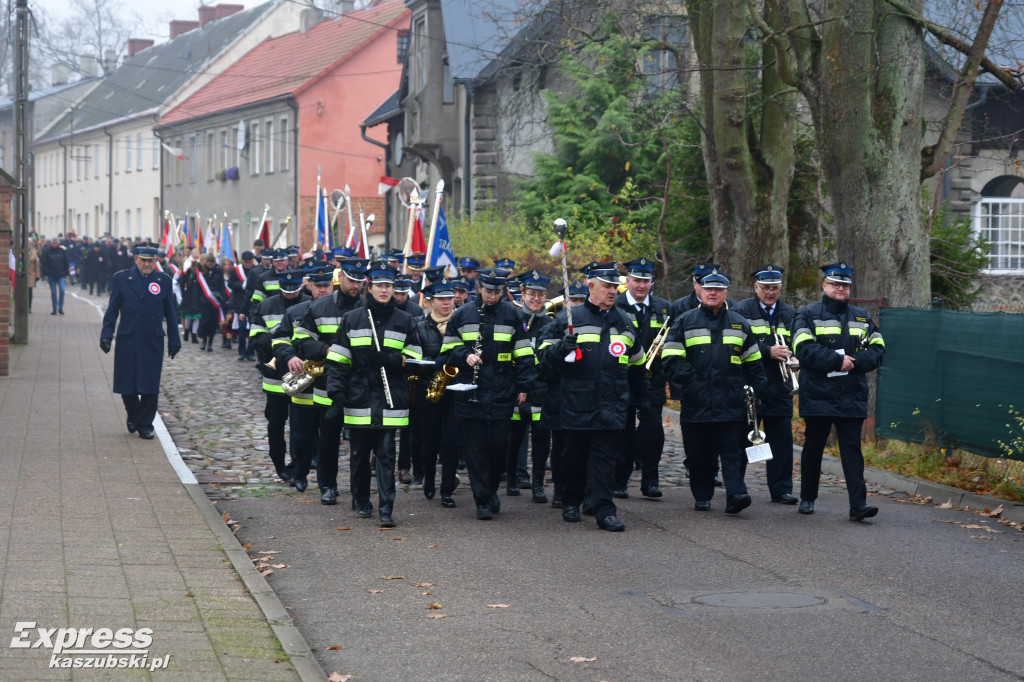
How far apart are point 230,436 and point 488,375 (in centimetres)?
555

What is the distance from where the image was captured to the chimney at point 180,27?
78.9 metres

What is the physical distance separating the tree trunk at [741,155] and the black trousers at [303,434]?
8.93 meters

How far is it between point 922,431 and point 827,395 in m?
3.09

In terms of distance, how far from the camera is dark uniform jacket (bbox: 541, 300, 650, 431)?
10586mm

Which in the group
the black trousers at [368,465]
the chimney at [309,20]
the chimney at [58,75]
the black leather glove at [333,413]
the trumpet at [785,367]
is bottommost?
the black trousers at [368,465]

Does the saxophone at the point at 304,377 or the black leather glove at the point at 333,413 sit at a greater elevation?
the saxophone at the point at 304,377

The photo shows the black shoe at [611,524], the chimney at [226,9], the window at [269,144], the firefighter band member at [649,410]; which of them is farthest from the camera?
the chimney at [226,9]

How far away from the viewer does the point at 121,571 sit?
8.32 meters

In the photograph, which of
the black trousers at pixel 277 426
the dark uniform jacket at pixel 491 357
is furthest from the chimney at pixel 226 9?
the dark uniform jacket at pixel 491 357

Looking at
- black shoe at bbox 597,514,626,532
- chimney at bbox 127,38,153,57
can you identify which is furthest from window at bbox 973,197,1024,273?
chimney at bbox 127,38,153,57

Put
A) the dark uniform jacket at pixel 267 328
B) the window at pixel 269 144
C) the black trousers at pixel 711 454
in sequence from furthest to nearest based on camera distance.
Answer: the window at pixel 269 144 < the dark uniform jacket at pixel 267 328 < the black trousers at pixel 711 454

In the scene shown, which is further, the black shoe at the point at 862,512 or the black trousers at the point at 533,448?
the black trousers at the point at 533,448

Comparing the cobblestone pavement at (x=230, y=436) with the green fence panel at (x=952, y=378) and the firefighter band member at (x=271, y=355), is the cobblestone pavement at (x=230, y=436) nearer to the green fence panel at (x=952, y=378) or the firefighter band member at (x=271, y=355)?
the firefighter band member at (x=271, y=355)

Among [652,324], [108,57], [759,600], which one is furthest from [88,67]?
[759,600]
